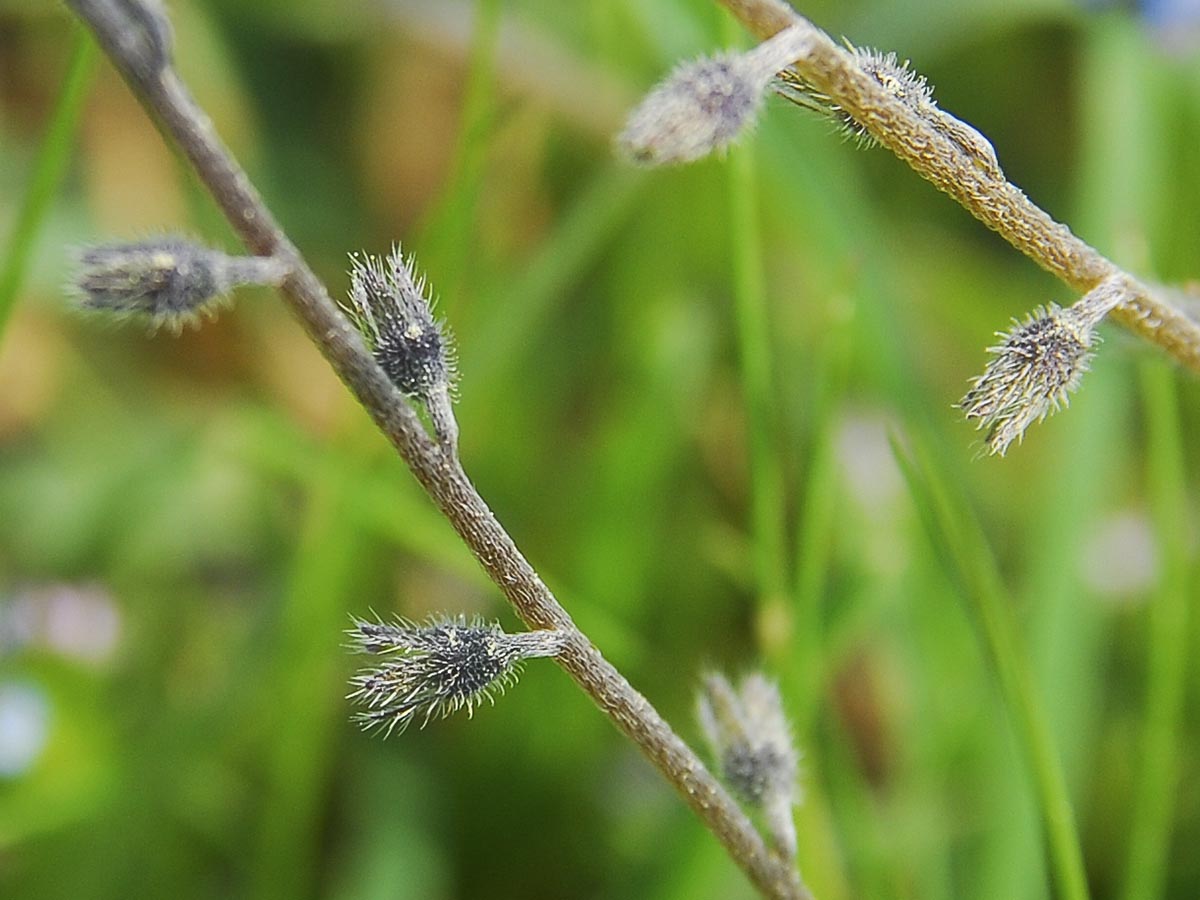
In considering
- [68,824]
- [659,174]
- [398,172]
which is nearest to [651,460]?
[659,174]

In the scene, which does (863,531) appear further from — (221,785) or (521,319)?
(221,785)

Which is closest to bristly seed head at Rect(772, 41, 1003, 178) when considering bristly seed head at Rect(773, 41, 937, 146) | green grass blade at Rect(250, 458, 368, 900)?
bristly seed head at Rect(773, 41, 937, 146)

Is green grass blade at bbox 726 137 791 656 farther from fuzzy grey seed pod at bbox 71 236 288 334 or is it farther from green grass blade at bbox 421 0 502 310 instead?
fuzzy grey seed pod at bbox 71 236 288 334

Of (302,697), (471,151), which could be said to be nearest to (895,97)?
(471,151)

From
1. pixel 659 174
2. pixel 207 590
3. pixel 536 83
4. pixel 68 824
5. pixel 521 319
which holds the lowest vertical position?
pixel 68 824

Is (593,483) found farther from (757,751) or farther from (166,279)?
(166,279)

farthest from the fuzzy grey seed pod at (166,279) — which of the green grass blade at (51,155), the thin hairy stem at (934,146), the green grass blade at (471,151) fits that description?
the green grass blade at (471,151)

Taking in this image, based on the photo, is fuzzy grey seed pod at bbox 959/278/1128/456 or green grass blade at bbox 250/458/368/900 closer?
fuzzy grey seed pod at bbox 959/278/1128/456

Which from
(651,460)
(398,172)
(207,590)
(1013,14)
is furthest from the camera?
(398,172)
